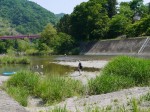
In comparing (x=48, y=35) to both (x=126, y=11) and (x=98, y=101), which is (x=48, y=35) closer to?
(x=126, y=11)

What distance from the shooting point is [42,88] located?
789 inches

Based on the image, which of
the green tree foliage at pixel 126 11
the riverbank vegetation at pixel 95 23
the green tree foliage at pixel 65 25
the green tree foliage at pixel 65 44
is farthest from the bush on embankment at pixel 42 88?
the green tree foliage at pixel 65 25

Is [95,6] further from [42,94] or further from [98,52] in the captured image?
[42,94]

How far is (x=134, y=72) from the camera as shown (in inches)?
782

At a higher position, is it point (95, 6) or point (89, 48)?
point (95, 6)

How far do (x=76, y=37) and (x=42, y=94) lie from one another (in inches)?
3802

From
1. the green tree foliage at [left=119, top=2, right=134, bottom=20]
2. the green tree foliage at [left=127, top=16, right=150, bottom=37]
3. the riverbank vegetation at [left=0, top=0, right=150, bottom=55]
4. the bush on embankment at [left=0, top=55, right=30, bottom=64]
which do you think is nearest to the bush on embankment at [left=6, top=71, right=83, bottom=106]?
the bush on embankment at [left=0, top=55, right=30, bottom=64]

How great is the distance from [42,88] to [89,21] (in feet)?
294

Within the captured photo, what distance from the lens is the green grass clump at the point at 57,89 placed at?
60.7ft

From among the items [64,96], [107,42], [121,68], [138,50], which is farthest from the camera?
[107,42]

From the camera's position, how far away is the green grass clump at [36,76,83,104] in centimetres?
1850

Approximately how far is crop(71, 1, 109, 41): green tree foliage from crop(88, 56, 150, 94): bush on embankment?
82.3 m

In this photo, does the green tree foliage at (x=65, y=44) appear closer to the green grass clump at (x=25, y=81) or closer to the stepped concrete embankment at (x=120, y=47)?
the stepped concrete embankment at (x=120, y=47)

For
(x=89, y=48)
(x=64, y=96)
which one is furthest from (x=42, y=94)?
(x=89, y=48)
